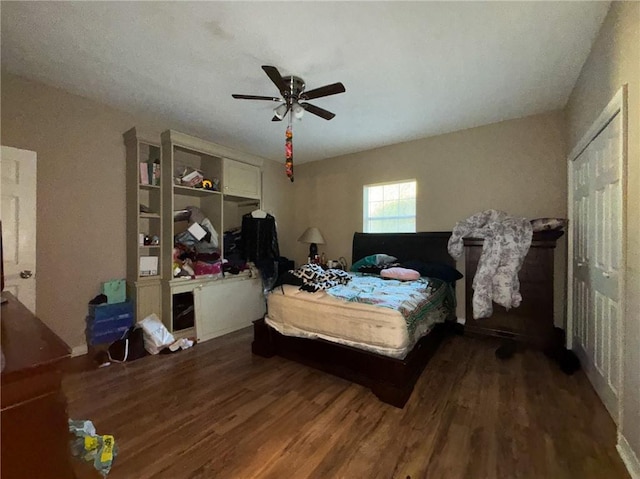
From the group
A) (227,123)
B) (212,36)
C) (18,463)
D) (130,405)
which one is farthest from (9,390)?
(227,123)

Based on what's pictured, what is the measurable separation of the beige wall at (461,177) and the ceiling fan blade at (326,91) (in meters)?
2.33

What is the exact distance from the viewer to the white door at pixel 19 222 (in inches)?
89.0

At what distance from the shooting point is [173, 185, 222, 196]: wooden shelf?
132 inches

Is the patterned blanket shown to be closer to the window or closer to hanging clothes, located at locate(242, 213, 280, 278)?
the window

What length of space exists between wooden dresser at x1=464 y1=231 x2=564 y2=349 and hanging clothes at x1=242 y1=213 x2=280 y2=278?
9.89ft

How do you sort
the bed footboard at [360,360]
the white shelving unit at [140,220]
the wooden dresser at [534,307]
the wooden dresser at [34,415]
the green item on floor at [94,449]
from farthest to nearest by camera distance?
the white shelving unit at [140,220] → the wooden dresser at [534,307] → the bed footboard at [360,360] → the green item on floor at [94,449] → the wooden dresser at [34,415]

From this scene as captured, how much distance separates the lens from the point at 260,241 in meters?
4.10

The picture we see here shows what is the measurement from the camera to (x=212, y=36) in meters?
1.96

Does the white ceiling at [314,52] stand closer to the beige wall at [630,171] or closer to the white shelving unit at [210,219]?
the beige wall at [630,171]

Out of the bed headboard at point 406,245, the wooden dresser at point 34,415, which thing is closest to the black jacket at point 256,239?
the bed headboard at point 406,245

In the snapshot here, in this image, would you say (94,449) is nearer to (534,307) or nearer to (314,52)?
(314,52)

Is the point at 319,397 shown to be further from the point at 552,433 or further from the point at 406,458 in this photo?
the point at 552,433

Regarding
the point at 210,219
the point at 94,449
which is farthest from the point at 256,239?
the point at 94,449

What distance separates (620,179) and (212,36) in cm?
285
